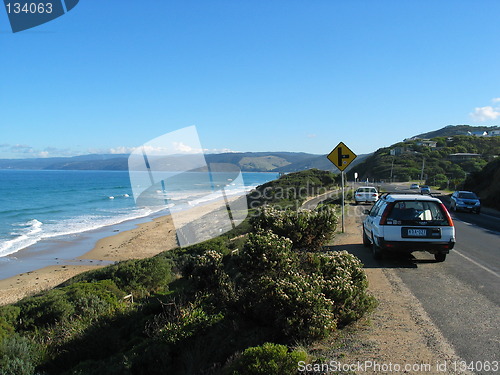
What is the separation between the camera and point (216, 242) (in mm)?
18344

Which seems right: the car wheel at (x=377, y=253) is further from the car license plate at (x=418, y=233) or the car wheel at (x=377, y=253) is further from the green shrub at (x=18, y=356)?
the green shrub at (x=18, y=356)

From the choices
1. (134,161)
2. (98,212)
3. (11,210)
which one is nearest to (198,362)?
(134,161)

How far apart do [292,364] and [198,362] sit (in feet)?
4.94

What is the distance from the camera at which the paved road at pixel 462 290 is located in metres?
4.57

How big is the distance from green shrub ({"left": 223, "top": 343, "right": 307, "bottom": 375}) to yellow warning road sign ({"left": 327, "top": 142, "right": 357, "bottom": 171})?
34.2ft

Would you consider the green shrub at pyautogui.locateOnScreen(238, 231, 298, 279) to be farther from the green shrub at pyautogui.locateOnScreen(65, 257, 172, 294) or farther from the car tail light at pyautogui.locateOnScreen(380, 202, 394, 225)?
the green shrub at pyautogui.locateOnScreen(65, 257, 172, 294)

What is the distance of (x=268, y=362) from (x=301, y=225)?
5689 mm

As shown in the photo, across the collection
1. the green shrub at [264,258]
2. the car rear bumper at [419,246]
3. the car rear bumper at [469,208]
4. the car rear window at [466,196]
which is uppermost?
the green shrub at [264,258]

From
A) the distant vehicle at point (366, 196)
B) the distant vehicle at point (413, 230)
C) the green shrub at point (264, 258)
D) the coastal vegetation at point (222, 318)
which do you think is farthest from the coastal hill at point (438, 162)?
the green shrub at point (264, 258)

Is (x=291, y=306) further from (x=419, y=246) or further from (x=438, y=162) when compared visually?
(x=438, y=162)

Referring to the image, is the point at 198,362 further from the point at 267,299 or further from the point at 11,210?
the point at 11,210

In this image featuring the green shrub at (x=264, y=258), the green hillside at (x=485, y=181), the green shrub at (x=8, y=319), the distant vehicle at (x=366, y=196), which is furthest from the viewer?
the green hillside at (x=485, y=181)

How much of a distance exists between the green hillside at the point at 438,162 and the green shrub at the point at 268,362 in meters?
71.3

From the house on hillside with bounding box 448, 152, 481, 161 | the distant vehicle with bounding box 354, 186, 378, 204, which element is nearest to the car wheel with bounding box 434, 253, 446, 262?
the distant vehicle with bounding box 354, 186, 378, 204
